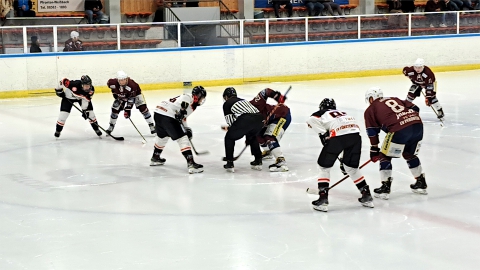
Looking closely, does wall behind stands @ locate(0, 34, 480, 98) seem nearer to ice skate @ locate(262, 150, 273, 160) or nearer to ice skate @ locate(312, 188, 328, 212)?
ice skate @ locate(262, 150, 273, 160)

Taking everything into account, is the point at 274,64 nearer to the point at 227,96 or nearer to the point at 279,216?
the point at 227,96

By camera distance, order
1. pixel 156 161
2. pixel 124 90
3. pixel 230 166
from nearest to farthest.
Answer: pixel 230 166 → pixel 156 161 → pixel 124 90

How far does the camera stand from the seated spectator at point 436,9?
16016 millimetres

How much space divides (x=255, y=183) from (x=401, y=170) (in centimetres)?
151

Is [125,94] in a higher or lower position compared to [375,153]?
higher

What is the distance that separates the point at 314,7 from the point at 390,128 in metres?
12.5

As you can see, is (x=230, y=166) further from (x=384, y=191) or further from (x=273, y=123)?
(x=384, y=191)

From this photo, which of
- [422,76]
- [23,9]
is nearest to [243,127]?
[422,76]

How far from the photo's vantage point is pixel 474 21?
16484 millimetres

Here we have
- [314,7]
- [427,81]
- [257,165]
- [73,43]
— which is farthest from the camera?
[314,7]

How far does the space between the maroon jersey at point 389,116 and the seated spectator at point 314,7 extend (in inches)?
480

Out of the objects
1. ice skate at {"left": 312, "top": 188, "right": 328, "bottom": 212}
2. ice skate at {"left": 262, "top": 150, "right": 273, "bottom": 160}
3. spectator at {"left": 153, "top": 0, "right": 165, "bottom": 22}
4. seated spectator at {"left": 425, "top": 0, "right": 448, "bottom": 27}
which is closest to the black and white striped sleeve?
ice skate at {"left": 262, "top": 150, "right": 273, "bottom": 160}

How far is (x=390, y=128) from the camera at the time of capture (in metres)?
5.93

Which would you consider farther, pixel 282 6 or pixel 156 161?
pixel 282 6
